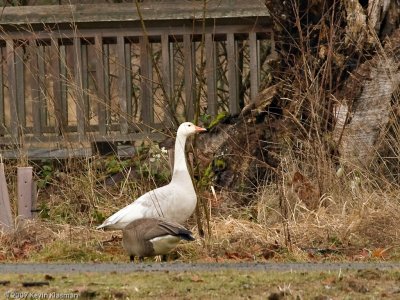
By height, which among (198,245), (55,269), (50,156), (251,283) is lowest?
(50,156)

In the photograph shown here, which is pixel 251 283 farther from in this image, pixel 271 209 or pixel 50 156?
pixel 50 156

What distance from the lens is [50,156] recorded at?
1462cm

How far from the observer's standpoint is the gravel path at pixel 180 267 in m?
9.34

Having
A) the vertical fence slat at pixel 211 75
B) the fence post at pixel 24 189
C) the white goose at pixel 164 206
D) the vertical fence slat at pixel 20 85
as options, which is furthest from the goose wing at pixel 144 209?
the vertical fence slat at pixel 20 85

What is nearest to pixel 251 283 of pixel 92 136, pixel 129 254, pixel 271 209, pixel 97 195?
pixel 129 254

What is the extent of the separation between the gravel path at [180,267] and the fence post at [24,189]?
2676mm

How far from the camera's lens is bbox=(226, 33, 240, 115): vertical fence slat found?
1463cm

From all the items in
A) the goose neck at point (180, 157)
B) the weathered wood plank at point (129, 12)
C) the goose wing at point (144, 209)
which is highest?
the weathered wood plank at point (129, 12)

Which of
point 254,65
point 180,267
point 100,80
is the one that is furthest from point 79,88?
point 180,267

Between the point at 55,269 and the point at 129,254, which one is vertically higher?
the point at 55,269

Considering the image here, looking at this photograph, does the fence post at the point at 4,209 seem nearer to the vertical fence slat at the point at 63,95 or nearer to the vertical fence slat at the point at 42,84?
the vertical fence slat at the point at 63,95

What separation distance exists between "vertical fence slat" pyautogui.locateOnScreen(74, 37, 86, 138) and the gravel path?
4.03 metres

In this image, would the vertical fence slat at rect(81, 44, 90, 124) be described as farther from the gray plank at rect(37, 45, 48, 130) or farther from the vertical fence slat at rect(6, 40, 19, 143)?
the vertical fence slat at rect(6, 40, 19, 143)

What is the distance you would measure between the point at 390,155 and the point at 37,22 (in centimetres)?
421
